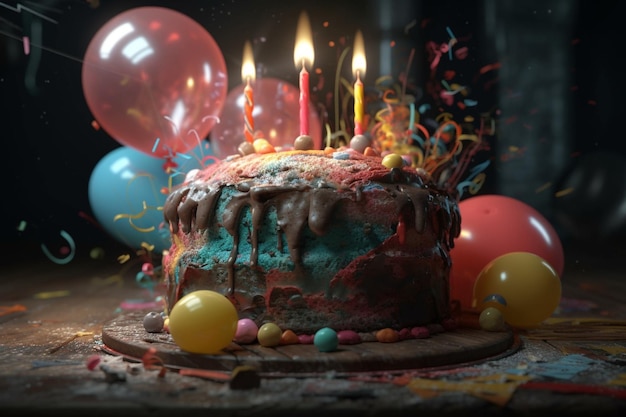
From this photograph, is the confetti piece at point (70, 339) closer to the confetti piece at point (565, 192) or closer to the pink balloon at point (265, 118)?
the pink balloon at point (265, 118)

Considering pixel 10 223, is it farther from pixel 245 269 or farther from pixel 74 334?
pixel 245 269

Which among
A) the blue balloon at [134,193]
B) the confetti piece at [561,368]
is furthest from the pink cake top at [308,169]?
the blue balloon at [134,193]

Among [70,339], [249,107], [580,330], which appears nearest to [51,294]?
[70,339]

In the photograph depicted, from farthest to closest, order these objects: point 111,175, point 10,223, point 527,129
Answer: point 10,223 < point 527,129 < point 111,175

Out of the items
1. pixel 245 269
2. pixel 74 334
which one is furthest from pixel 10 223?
pixel 245 269

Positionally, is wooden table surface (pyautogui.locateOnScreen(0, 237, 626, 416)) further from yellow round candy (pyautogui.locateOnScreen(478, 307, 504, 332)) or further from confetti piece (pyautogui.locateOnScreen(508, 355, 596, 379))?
yellow round candy (pyautogui.locateOnScreen(478, 307, 504, 332))
